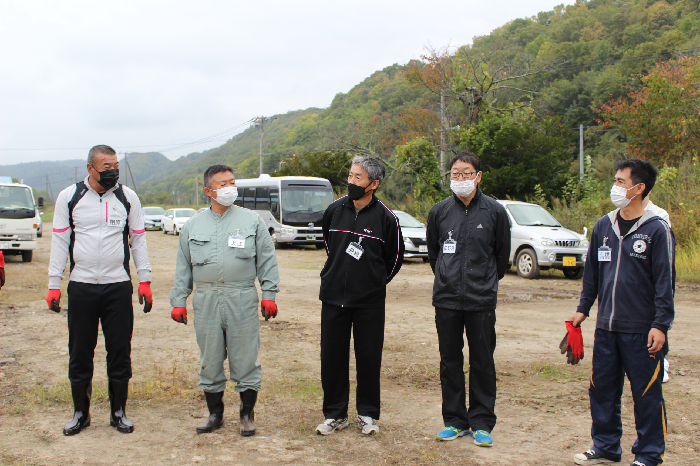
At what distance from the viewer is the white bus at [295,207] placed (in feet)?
75.3

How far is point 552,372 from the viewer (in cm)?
604

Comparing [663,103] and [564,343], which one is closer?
[564,343]

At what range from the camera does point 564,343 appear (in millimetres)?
4289

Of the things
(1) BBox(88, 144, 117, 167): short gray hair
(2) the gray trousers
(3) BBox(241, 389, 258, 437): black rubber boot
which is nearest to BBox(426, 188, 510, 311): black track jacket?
(2) the gray trousers

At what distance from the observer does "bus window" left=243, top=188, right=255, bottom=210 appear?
981 inches

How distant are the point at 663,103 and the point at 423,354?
53.9 ft

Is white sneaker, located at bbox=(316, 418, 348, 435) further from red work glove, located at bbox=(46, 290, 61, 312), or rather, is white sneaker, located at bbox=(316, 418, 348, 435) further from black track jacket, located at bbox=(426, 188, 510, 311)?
red work glove, located at bbox=(46, 290, 61, 312)

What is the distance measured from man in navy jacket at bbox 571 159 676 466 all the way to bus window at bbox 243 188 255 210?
21.6 metres

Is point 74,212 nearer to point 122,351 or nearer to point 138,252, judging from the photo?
point 138,252

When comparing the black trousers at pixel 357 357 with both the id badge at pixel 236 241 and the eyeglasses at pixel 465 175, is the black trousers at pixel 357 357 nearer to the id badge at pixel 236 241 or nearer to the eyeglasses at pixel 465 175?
the id badge at pixel 236 241

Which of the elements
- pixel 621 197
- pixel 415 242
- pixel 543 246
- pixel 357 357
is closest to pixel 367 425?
pixel 357 357

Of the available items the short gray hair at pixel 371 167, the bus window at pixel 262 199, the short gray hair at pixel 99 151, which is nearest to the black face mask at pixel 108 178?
the short gray hair at pixel 99 151

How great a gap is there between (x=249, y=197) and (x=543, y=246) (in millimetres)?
14549

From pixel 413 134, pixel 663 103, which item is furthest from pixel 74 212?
pixel 413 134
